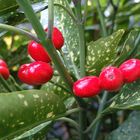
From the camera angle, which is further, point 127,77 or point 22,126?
point 127,77

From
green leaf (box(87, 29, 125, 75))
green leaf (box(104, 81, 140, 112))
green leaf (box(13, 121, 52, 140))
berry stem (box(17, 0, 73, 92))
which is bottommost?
green leaf (box(13, 121, 52, 140))

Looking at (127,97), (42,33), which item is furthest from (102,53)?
(42,33)

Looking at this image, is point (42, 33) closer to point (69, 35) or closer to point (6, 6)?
point (6, 6)

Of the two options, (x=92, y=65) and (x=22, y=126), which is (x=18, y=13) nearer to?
(x=92, y=65)

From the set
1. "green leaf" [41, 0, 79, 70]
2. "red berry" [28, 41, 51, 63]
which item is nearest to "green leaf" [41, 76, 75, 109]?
"green leaf" [41, 0, 79, 70]

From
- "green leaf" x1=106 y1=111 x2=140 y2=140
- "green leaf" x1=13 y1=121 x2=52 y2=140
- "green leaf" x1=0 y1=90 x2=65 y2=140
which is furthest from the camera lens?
"green leaf" x1=106 y1=111 x2=140 y2=140

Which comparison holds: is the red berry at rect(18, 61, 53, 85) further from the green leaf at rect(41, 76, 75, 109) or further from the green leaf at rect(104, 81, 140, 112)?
the green leaf at rect(41, 76, 75, 109)

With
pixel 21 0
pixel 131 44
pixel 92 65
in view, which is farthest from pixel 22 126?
pixel 131 44
